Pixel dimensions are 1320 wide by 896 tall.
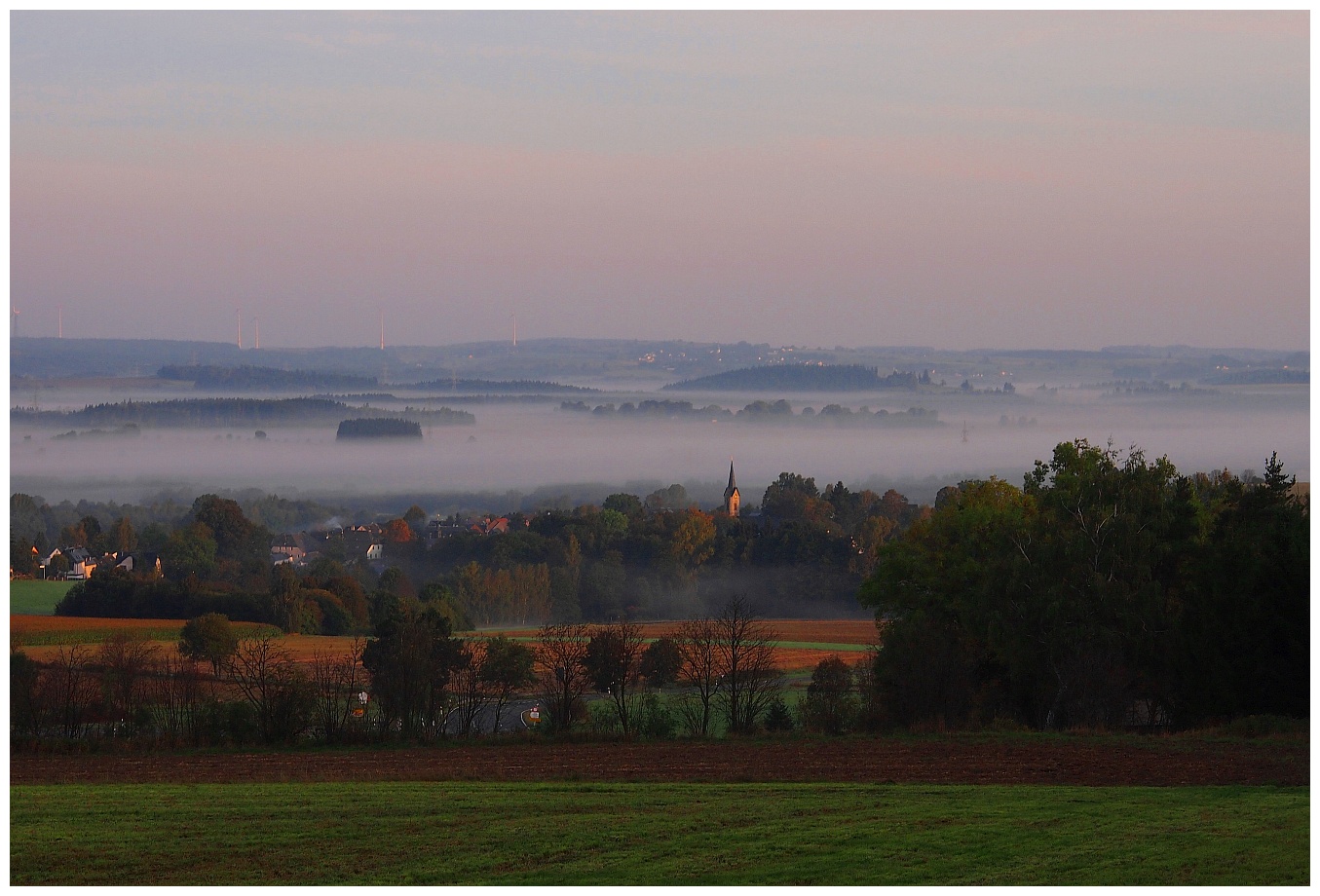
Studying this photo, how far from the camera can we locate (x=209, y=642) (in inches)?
1816

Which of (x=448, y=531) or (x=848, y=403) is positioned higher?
(x=848, y=403)

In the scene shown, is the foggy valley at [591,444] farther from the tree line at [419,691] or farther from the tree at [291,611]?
the tree line at [419,691]

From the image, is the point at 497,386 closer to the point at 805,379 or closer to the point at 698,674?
the point at 805,379

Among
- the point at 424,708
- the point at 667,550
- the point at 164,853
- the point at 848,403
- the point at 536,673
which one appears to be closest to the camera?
the point at 164,853

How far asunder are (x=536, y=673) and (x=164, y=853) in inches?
882

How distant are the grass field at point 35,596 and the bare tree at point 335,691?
33.8 m

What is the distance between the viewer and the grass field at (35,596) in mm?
66188

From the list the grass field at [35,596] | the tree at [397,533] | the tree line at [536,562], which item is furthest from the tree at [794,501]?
the grass field at [35,596]

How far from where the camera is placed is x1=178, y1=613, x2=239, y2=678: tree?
40.4m

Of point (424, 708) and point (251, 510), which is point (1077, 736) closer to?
point (424, 708)

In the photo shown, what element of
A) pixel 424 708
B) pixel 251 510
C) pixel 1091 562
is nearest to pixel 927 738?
pixel 1091 562

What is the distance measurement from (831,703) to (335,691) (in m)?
10.9

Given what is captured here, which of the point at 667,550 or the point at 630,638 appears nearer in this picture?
the point at 630,638

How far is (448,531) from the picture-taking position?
110 metres
